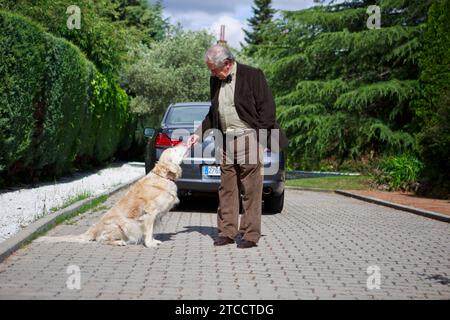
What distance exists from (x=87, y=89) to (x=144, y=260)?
11053mm

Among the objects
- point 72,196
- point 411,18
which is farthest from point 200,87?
point 72,196

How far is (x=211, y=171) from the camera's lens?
10344 millimetres

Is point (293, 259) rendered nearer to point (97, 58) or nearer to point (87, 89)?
point (87, 89)

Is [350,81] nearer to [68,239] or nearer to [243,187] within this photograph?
[243,187]

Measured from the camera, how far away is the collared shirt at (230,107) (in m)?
6.96

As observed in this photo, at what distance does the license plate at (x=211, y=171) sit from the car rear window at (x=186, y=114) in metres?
1.05

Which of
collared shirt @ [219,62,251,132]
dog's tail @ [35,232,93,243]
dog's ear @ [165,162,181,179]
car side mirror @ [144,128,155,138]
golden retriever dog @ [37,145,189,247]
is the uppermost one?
collared shirt @ [219,62,251,132]

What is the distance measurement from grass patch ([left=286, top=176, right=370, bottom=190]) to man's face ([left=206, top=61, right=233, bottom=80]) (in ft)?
39.2

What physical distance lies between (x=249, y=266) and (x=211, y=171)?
449 cm

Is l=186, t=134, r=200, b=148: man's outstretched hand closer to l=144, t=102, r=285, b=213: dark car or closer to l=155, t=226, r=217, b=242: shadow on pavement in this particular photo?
l=155, t=226, r=217, b=242: shadow on pavement

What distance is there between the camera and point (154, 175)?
7168mm

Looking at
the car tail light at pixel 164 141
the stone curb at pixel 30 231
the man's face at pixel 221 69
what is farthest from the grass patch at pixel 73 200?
the man's face at pixel 221 69

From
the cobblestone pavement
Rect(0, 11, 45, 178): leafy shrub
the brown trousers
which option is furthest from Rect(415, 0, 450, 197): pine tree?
Rect(0, 11, 45, 178): leafy shrub

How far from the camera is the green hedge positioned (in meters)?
10.7
